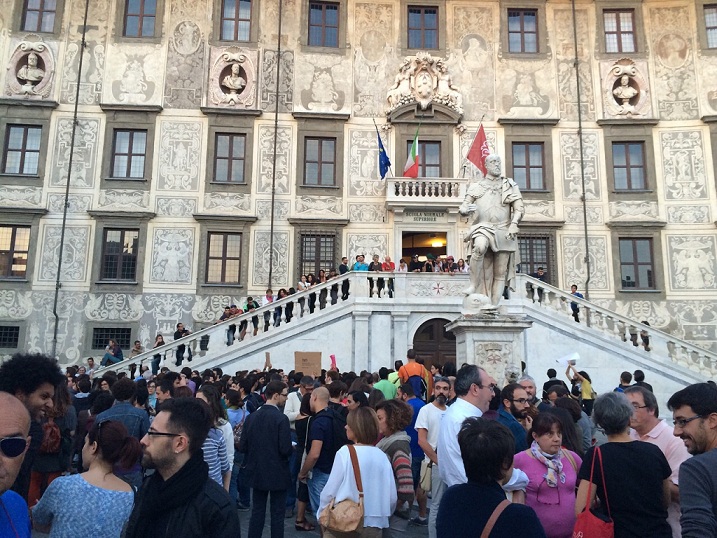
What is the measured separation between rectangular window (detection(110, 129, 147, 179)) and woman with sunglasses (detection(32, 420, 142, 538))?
20.8 metres

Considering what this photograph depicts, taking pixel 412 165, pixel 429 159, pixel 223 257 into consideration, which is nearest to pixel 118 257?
pixel 223 257

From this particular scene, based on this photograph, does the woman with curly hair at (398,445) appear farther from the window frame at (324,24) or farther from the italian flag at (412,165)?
the window frame at (324,24)

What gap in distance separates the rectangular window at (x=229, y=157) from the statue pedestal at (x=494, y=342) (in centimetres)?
1397

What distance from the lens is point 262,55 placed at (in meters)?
23.8

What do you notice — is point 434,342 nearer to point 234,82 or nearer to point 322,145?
point 322,145

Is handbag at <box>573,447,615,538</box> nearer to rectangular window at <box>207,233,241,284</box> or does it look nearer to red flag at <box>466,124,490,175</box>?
red flag at <box>466,124,490,175</box>

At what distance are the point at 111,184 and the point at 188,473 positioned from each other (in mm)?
21447

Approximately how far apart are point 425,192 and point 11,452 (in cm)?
2106

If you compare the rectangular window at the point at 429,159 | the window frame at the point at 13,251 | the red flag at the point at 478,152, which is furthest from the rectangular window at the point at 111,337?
the red flag at the point at 478,152

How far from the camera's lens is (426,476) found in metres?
8.33

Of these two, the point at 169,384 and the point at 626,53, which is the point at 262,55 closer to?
the point at 626,53

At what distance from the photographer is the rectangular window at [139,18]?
23.7m

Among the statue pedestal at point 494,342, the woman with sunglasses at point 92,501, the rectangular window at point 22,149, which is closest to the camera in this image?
the woman with sunglasses at point 92,501

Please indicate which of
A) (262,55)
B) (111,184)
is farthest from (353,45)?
(111,184)
